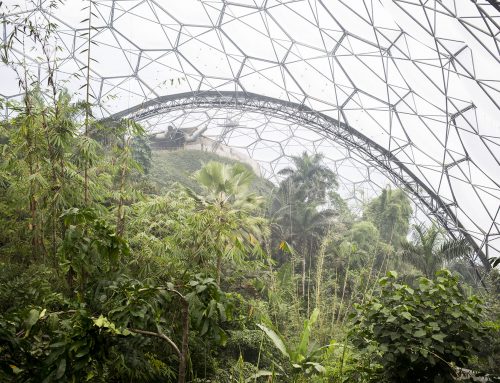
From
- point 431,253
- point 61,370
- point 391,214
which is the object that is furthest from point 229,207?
point 391,214

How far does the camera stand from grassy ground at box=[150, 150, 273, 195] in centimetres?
3090

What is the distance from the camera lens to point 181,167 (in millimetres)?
34719

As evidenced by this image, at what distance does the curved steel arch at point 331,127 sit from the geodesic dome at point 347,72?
0.08 meters

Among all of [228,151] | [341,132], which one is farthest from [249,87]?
[228,151]

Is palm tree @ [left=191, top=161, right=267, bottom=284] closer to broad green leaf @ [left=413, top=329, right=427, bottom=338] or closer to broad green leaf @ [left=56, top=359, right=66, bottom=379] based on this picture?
broad green leaf @ [left=413, top=329, right=427, bottom=338]

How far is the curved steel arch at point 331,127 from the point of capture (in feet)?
78.0

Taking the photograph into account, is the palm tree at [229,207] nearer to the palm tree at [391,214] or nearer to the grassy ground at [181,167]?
the grassy ground at [181,167]

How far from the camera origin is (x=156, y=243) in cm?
797

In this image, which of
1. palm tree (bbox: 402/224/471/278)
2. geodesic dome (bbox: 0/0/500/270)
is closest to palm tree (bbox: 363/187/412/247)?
geodesic dome (bbox: 0/0/500/270)

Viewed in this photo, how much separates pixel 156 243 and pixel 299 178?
73.0 feet

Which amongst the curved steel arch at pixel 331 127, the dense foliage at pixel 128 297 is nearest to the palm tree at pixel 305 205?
the curved steel arch at pixel 331 127

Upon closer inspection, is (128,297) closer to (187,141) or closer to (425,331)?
(425,331)

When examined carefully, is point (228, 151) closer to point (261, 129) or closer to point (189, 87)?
point (261, 129)

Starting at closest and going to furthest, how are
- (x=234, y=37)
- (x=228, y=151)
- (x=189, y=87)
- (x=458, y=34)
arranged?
(x=458, y=34), (x=234, y=37), (x=189, y=87), (x=228, y=151)
